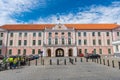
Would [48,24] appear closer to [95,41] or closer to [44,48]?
[44,48]

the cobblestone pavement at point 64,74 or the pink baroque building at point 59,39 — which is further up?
the pink baroque building at point 59,39

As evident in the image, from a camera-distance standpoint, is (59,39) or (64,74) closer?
(64,74)

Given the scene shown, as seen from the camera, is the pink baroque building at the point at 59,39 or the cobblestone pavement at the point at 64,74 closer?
the cobblestone pavement at the point at 64,74

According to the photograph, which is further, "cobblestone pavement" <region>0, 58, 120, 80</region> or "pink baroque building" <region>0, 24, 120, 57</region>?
"pink baroque building" <region>0, 24, 120, 57</region>

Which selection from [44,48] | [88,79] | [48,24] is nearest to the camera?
[88,79]

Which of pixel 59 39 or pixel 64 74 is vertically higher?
pixel 59 39

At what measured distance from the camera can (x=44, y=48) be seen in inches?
2060

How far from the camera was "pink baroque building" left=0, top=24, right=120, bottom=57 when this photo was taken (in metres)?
53.4

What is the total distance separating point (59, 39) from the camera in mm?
53844

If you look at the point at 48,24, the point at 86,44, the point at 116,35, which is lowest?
the point at 86,44

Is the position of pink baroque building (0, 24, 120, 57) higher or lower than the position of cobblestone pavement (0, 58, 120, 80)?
higher

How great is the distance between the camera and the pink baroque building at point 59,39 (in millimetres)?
53438

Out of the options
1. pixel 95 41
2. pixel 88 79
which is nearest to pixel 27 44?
pixel 95 41

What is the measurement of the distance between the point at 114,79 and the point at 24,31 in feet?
159
